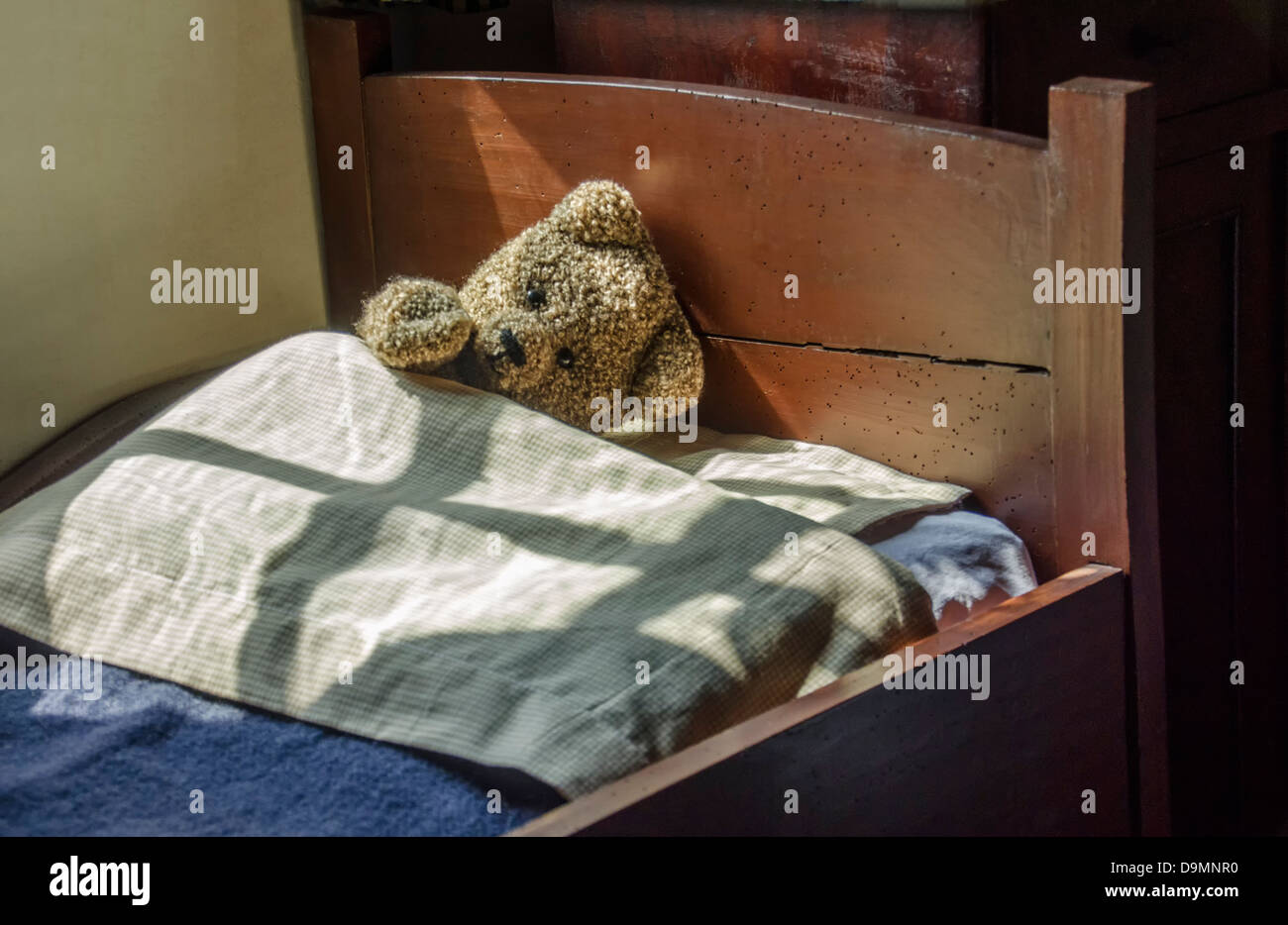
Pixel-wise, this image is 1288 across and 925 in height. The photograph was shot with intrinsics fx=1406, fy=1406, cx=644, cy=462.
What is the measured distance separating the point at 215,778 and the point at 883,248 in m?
0.90

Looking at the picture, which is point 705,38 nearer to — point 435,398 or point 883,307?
point 883,307

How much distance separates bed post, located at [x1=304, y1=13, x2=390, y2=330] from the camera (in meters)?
2.09

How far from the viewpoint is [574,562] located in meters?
1.35

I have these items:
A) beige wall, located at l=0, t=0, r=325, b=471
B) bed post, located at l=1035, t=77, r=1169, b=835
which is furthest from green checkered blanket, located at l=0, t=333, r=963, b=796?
beige wall, located at l=0, t=0, r=325, b=471

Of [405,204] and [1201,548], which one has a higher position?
[405,204]

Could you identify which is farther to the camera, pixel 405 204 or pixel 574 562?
pixel 405 204

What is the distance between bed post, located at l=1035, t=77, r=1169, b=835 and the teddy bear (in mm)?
493

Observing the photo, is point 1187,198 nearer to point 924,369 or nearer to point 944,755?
point 924,369

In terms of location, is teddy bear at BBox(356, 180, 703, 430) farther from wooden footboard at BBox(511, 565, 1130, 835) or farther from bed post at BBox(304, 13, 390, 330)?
wooden footboard at BBox(511, 565, 1130, 835)

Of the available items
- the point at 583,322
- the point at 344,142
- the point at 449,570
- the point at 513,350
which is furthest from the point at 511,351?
the point at 344,142

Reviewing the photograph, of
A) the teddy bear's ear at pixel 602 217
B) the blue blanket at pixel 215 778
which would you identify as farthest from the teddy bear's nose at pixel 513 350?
the blue blanket at pixel 215 778

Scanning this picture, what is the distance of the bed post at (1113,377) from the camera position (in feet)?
4.49
